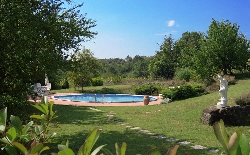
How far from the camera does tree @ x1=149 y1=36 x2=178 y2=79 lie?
123ft

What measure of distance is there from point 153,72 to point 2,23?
33703 millimetres

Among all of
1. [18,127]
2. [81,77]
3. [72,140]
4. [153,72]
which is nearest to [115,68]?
[153,72]

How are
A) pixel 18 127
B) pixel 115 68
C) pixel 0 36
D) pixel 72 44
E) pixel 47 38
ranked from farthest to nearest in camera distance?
pixel 115 68 < pixel 72 44 < pixel 47 38 < pixel 0 36 < pixel 18 127

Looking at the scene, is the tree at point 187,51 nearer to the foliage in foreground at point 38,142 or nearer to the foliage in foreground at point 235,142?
the foliage in foreground at point 38,142

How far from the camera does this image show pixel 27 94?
541 cm

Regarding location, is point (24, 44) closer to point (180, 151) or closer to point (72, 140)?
point (72, 140)

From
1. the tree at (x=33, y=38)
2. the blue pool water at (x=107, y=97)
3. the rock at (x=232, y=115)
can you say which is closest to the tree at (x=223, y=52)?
the blue pool water at (x=107, y=97)

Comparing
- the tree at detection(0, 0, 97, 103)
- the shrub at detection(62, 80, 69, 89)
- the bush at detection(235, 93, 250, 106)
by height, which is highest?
the tree at detection(0, 0, 97, 103)

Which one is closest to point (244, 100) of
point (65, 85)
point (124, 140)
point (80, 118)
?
point (124, 140)

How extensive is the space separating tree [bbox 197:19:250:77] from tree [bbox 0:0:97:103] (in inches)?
752

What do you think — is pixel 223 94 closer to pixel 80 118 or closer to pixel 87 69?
pixel 80 118

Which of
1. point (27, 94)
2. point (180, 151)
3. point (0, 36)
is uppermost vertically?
point (0, 36)

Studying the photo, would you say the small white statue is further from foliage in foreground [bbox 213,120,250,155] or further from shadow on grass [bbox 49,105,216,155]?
foliage in foreground [bbox 213,120,250,155]

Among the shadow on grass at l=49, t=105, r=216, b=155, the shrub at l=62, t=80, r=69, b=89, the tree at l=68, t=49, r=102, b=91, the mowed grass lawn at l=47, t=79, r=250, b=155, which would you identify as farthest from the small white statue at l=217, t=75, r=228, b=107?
the shrub at l=62, t=80, r=69, b=89
